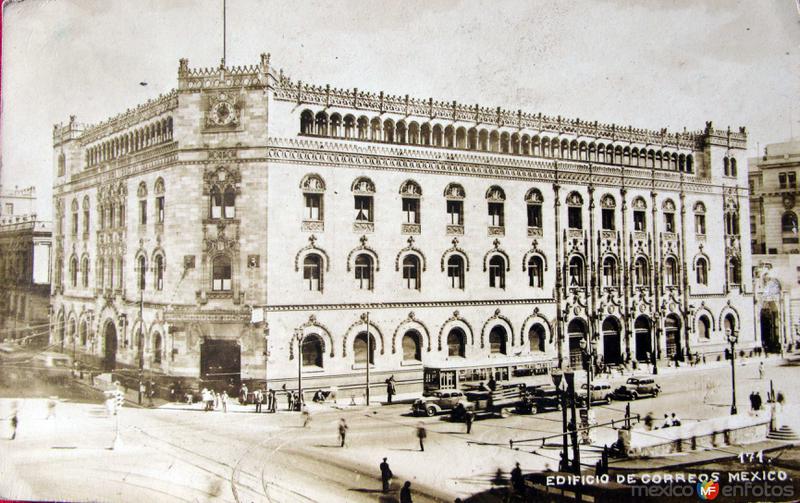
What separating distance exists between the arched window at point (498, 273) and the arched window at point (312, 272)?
10417mm

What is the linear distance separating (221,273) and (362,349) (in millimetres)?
8079

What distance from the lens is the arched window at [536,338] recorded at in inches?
1395

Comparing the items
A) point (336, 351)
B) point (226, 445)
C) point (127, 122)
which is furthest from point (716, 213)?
point (127, 122)

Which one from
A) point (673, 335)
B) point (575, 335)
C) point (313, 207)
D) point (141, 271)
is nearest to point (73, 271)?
point (141, 271)

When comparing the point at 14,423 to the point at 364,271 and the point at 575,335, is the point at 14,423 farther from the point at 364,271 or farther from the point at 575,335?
the point at 575,335

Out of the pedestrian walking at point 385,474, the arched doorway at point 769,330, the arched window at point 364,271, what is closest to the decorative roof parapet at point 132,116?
the arched window at point 364,271

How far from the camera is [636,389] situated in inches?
1185

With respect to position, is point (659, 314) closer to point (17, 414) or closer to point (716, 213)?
point (716, 213)

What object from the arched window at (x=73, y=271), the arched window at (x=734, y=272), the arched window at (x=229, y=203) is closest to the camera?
the arched window at (x=229, y=203)

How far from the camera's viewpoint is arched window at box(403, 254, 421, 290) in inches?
1261

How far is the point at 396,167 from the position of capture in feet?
104

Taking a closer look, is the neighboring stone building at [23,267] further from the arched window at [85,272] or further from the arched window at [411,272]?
the arched window at [411,272]

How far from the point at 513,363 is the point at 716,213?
19827mm

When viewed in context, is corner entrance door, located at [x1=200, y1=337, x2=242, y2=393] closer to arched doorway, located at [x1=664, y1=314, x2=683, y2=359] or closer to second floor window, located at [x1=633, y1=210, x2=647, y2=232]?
second floor window, located at [x1=633, y1=210, x2=647, y2=232]
